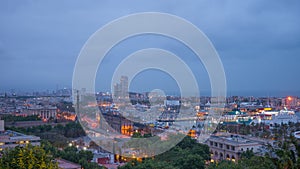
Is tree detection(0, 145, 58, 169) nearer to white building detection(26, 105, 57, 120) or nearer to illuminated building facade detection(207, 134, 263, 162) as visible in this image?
illuminated building facade detection(207, 134, 263, 162)

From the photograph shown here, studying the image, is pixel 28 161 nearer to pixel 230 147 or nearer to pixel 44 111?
pixel 230 147

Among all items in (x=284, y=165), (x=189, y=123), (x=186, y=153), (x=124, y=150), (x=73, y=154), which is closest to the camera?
(x=284, y=165)

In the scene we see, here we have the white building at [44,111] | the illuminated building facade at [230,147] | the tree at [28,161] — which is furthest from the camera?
the white building at [44,111]

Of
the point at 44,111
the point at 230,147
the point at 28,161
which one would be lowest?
the point at 230,147

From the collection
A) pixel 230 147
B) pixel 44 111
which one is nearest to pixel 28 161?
pixel 230 147

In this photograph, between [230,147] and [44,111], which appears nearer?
[230,147]


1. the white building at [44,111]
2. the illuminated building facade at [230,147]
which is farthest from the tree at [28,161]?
the white building at [44,111]

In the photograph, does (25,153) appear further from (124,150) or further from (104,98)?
(104,98)

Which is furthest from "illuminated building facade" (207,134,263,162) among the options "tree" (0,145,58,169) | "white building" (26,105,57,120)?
"white building" (26,105,57,120)

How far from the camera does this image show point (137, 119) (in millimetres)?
11836

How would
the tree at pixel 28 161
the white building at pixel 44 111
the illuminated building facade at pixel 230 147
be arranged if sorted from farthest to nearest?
the white building at pixel 44 111, the illuminated building facade at pixel 230 147, the tree at pixel 28 161

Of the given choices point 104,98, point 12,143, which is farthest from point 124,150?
point 104,98

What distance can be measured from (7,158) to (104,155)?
4320mm

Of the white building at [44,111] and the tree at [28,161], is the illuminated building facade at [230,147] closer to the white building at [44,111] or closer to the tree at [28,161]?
the tree at [28,161]
